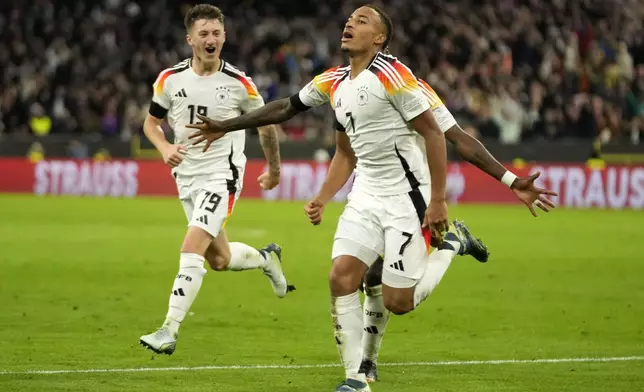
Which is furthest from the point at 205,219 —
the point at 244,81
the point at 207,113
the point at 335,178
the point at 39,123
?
the point at 39,123

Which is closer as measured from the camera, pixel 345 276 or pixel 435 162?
pixel 435 162

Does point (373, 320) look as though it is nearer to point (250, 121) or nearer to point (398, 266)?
point (398, 266)

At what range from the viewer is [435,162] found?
746 centimetres

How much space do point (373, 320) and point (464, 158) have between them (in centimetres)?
124

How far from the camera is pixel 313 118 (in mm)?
29234

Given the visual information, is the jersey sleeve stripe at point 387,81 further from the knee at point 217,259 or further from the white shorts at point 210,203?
the knee at point 217,259

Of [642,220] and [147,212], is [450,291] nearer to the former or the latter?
[642,220]

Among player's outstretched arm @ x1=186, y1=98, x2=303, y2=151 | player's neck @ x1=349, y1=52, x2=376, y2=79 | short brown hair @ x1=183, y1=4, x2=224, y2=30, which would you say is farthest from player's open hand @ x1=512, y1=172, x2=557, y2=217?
short brown hair @ x1=183, y1=4, x2=224, y2=30

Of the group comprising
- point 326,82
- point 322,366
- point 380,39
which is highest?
point 380,39

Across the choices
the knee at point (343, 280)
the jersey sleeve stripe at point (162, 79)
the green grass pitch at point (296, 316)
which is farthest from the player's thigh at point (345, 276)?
the jersey sleeve stripe at point (162, 79)

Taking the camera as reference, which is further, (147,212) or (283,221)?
(147,212)

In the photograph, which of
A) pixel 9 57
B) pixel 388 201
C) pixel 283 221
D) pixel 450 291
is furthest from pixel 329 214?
pixel 388 201

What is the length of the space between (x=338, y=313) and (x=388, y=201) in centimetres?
75

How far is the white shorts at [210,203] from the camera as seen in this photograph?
9.46 m
